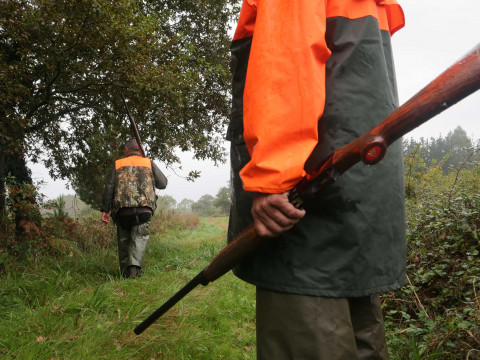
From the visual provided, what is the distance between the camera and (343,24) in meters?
1.20

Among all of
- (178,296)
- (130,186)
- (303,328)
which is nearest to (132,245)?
(130,186)

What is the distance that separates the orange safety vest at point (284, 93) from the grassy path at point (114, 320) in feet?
6.23

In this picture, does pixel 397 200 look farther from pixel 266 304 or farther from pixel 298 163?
pixel 266 304

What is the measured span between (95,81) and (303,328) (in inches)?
221

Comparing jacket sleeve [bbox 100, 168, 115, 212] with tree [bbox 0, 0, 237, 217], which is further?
jacket sleeve [bbox 100, 168, 115, 212]

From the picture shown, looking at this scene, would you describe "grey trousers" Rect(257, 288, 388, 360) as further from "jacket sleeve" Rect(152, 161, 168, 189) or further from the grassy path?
"jacket sleeve" Rect(152, 161, 168, 189)

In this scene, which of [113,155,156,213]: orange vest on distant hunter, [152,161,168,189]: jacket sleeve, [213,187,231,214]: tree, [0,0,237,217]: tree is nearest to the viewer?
[0,0,237,217]: tree

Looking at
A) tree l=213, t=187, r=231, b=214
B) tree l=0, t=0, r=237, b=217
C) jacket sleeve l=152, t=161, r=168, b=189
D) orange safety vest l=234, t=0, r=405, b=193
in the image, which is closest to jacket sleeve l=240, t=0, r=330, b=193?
orange safety vest l=234, t=0, r=405, b=193

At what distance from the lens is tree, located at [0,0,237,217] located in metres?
4.60

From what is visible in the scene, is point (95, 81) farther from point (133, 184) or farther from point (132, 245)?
point (132, 245)

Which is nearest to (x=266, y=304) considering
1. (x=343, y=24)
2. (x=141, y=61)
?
(x=343, y=24)

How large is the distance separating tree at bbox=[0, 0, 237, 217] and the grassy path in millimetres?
2576

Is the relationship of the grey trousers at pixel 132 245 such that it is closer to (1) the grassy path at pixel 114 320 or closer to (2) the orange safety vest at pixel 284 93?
(1) the grassy path at pixel 114 320

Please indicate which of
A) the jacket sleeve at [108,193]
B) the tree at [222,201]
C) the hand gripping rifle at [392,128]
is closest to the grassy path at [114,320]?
the jacket sleeve at [108,193]
